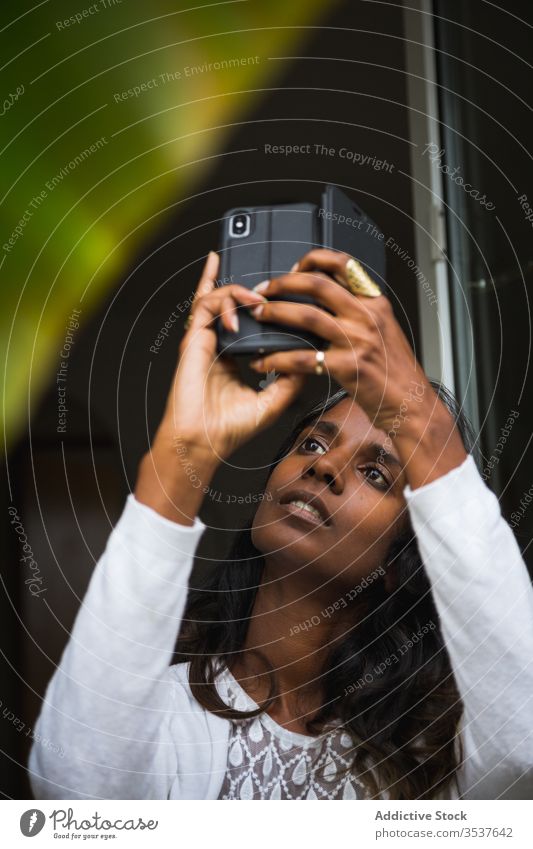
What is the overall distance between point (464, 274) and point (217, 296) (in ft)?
0.82

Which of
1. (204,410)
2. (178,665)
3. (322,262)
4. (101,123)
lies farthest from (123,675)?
(101,123)

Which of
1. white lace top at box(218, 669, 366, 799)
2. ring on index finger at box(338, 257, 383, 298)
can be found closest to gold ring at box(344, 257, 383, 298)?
ring on index finger at box(338, 257, 383, 298)

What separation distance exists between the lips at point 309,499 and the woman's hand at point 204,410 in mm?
46

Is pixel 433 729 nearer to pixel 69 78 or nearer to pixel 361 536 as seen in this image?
pixel 361 536

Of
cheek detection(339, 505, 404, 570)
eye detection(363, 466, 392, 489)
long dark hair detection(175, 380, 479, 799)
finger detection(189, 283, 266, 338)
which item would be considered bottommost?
long dark hair detection(175, 380, 479, 799)

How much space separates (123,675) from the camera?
555mm

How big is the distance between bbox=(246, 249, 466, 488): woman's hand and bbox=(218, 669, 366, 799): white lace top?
175mm

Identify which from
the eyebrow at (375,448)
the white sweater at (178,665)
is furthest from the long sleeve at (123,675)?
the eyebrow at (375,448)

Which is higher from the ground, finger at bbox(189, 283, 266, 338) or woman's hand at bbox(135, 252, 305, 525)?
finger at bbox(189, 283, 266, 338)

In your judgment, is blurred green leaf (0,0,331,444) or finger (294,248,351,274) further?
blurred green leaf (0,0,331,444)

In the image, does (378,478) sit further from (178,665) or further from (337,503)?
(178,665)

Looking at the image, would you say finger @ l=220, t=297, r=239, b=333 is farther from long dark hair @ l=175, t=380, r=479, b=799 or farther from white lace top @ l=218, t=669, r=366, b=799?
white lace top @ l=218, t=669, r=366, b=799

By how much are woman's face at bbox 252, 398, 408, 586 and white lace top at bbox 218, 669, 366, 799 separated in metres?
0.09

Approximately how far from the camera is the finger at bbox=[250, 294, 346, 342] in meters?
0.53
